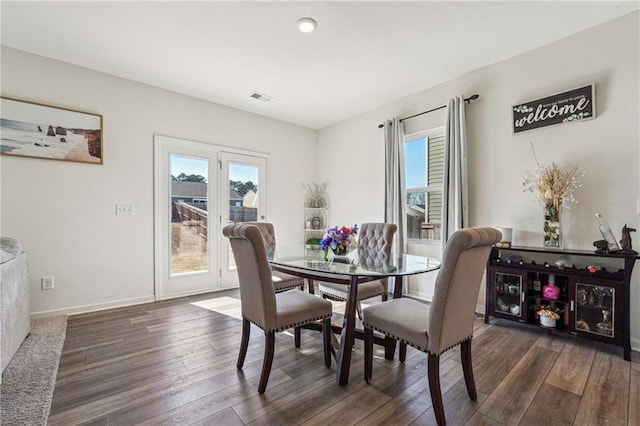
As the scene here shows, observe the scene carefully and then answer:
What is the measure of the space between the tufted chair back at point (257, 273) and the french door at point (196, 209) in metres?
2.35

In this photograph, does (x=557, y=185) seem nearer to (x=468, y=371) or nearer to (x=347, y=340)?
(x=468, y=371)

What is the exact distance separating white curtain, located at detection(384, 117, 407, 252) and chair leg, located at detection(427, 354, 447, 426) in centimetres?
240

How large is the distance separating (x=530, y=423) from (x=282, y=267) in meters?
1.68

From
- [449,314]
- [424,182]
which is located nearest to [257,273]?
[449,314]

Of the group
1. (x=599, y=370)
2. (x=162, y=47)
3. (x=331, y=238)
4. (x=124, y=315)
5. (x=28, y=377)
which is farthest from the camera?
(x=124, y=315)

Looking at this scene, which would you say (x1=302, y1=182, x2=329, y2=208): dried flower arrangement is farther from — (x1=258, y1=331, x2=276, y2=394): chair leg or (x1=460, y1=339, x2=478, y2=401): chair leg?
(x1=460, y1=339, x2=478, y2=401): chair leg

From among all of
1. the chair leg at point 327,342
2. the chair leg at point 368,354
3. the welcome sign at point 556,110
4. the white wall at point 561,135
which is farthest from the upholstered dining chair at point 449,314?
the welcome sign at point 556,110

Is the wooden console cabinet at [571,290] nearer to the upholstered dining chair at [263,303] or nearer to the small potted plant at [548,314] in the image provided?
the small potted plant at [548,314]

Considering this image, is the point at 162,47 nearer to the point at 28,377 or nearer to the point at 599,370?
the point at 28,377

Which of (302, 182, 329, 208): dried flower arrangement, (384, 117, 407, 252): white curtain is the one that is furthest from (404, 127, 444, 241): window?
(302, 182, 329, 208): dried flower arrangement

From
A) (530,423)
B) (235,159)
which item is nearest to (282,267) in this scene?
(530,423)

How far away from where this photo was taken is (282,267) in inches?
84.2

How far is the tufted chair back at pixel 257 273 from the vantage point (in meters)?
1.72

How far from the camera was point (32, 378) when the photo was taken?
1.86 metres
